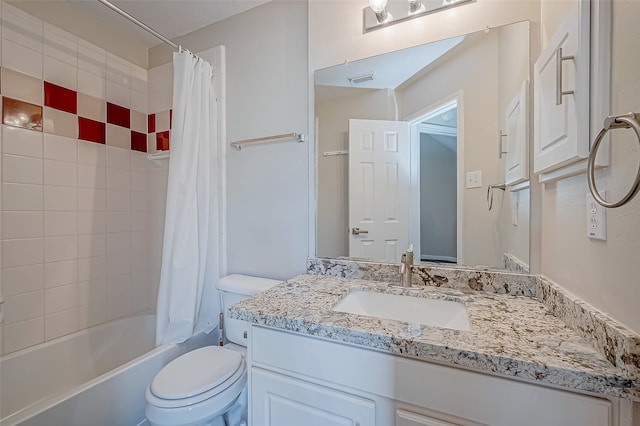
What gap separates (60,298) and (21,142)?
89cm

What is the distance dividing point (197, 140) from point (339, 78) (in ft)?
2.87

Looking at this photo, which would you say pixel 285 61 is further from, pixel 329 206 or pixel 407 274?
pixel 407 274

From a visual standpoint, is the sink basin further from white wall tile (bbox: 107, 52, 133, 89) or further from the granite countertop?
white wall tile (bbox: 107, 52, 133, 89)

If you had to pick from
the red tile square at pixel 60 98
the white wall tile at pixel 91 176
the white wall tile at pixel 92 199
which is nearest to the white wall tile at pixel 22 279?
the white wall tile at pixel 92 199

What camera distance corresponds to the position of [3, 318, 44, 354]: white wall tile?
1409 millimetres

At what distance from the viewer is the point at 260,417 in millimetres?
873

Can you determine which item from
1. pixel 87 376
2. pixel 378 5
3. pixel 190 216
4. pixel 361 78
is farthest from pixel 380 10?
pixel 87 376

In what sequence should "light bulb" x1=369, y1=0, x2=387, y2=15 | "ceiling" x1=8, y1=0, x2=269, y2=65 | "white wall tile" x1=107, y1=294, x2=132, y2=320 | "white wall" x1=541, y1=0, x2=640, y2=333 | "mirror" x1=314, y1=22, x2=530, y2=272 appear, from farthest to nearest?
Answer: "white wall tile" x1=107, y1=294, x2=132, y2=320, "ceiling" x1=8, y1=0, x2=269, y2=65, "light bulb" x1=369, y1=0, x2=387, y2=15, "mirror" x1=314, y1=22, x2=530, y2=272, "white wall" x1=541, y1=0, x2=640, y2=333

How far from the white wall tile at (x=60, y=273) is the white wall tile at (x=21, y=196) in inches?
13.3

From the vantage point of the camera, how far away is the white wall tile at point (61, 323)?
156 centimetres

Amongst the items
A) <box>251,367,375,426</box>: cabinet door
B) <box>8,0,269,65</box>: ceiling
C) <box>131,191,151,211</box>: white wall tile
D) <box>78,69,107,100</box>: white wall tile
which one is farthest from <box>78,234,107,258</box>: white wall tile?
<box>251,367,375,426</box>: cabinet door

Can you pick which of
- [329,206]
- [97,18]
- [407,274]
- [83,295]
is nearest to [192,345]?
[83,295]

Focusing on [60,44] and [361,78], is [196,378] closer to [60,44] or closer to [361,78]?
[361,78]

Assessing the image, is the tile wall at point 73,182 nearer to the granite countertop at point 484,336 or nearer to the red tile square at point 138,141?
the red tile square at point 138,141
